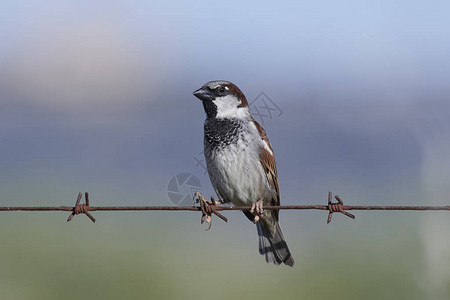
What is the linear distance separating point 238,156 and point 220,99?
0.49m

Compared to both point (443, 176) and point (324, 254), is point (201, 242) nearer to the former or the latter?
point (324, 254)

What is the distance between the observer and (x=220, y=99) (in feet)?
16.6

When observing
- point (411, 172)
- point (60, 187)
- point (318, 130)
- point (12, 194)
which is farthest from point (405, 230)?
point (318, 130)

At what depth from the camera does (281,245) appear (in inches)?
206

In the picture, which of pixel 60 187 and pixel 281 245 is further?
pixel 60 187

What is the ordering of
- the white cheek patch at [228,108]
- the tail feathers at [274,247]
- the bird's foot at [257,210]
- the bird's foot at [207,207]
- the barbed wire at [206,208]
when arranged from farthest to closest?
the tail feathers at [274,247] < the white cheek patch at [228,108] < the bird's foot at [257,210] < the bird's foot at [207,207] < the barbed wire at [206,208]

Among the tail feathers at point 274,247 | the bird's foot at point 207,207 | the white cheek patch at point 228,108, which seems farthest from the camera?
the tail feathers at point 274,247

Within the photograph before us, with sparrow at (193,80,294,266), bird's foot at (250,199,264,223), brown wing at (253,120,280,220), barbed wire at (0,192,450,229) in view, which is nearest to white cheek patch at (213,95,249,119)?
sparrow at (193,80,294,266)

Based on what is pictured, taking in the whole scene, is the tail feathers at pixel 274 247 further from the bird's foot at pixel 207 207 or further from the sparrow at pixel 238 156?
the bird's foot at pixel 207 207

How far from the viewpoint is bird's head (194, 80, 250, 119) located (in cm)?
504

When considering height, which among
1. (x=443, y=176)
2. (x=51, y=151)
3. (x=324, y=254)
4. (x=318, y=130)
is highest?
(x=318, y=130)

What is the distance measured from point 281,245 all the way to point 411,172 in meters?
24.8

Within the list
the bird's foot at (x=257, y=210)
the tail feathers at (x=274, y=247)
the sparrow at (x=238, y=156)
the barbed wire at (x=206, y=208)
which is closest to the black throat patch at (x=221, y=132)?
the sparrow at (x=238, y=156)

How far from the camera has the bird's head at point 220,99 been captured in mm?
5043
